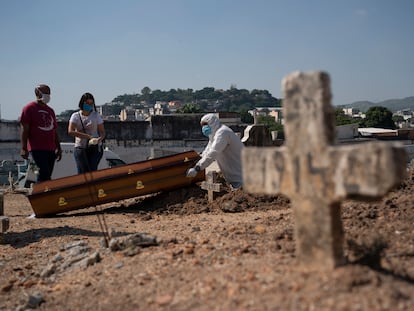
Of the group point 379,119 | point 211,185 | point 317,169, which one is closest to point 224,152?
point 211,185

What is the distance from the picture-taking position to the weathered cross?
303cm

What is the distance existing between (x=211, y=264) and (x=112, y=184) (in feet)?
15.1

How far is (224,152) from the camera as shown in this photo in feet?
27.7

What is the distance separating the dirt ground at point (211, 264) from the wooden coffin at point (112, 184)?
26.6 inches

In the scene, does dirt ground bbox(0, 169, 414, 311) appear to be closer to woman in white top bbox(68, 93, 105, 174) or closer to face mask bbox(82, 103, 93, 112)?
woman in white top bbox(68, 93, 105, 174)

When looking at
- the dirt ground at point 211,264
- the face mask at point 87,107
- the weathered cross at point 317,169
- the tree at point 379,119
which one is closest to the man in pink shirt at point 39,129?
the face mask at point 87,107

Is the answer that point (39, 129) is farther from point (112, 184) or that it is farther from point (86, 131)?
point (112, 184)

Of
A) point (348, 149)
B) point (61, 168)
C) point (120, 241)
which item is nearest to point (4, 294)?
point (120, 241)

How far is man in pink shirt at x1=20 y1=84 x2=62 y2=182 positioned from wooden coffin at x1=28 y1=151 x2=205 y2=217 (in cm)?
48

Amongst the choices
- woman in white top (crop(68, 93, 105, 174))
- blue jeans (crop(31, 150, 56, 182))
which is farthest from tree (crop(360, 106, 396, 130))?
blue jeans (crop(31, 150, 56, 182))

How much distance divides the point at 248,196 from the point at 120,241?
9.83 feet

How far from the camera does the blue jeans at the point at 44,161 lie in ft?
26.2

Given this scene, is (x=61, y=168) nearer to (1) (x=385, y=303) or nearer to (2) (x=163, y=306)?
(2) (x=163, y=306)

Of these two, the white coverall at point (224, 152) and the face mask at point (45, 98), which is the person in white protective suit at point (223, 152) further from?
the face mask at point (45, 98)
